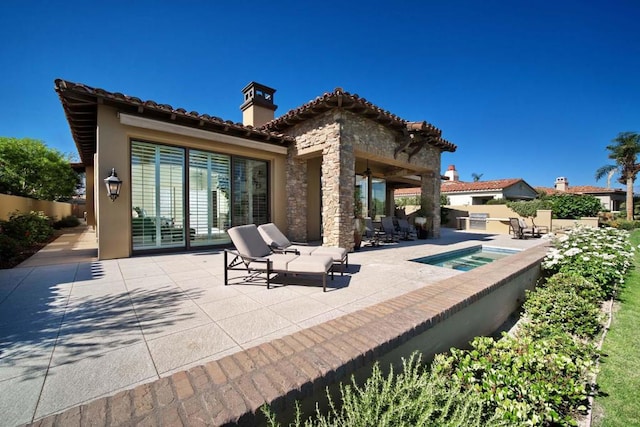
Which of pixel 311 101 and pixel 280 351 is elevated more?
Answer: pixel 311 101

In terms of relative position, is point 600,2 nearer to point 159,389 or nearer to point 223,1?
point 223,1

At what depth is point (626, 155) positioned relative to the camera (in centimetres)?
2767

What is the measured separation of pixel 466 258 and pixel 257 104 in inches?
455

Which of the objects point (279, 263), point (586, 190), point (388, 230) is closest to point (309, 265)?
point (279, 263)

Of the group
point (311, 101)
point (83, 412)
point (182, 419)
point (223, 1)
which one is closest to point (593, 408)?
point (182, 419)

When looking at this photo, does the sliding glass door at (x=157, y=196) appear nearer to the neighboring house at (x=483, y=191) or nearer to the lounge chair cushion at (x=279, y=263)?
the lounge chair cushion at (x=279, y=263)

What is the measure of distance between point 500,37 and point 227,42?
11692mm

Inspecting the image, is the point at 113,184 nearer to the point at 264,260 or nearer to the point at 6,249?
the point at 6,249

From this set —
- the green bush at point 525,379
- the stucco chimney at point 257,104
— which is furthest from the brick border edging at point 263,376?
the stucco chimney at point 257,104

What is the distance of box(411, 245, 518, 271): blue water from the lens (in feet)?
24.0

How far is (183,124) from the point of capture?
A: 752cm

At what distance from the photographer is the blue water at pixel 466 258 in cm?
733

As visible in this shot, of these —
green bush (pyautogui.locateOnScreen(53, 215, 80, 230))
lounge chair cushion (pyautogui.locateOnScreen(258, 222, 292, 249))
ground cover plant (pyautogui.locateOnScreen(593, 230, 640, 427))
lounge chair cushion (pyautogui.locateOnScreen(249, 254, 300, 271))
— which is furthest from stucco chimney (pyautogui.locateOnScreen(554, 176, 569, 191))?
green bush (pyautogui.locateOnScreen(53, 215, 80, 230))

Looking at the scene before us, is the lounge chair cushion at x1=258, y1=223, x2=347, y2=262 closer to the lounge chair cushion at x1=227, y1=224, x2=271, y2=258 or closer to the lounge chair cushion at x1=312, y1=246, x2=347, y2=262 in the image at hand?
the lounge chair cushion at x1=312, y1=246, x2=347, y2=262
